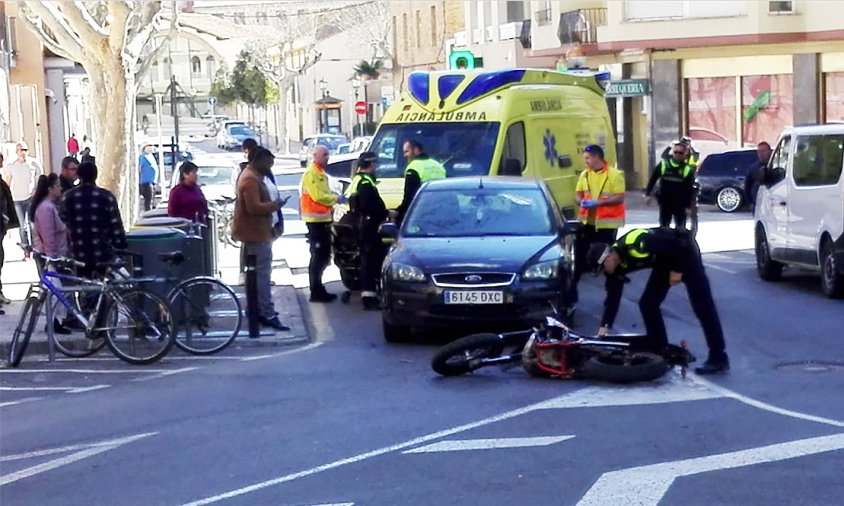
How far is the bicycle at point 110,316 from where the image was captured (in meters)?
12.8

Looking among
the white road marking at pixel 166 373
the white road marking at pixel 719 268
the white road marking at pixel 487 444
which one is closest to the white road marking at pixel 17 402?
the white road marking at pixel 166 373

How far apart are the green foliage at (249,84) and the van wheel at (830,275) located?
65.4 metres

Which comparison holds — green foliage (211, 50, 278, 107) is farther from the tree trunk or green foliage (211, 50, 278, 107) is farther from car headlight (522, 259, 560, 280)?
car headlight (522, 259, 560, 280)

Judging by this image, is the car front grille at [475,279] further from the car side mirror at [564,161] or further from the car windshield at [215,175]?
the car windshield at [215,175]

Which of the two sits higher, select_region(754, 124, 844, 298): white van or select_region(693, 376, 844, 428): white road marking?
select_region(754, 124, 844, 298): white van

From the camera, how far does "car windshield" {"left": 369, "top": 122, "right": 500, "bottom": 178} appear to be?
17812mm

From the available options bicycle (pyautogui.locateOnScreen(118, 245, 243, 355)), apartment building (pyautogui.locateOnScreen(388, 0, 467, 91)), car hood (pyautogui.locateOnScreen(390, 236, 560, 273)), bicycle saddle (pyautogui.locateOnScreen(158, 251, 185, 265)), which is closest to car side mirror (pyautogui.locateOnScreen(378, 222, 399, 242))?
car hood (pyautogui.locateOnScreen(390, 236, 560, 273))

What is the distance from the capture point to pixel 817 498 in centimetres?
723

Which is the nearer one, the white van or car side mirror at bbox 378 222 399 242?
car side mirror at bbox 378 222 399 242

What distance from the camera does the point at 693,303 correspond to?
1135cm

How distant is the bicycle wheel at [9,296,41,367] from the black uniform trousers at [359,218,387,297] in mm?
4034

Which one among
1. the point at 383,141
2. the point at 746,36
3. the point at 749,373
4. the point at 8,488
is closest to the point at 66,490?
the point at 8,488

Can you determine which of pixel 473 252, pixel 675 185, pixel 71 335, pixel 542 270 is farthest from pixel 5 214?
pixel 675 185

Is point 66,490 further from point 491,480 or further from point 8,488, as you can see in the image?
point 491,480
